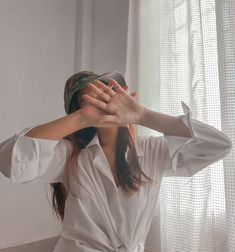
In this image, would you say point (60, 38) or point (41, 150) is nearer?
point (41, 150)

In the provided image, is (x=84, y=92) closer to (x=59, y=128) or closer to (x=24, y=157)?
(x=59, y=128)

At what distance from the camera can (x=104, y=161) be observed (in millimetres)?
707

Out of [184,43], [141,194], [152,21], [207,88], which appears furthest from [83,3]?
[141,194]

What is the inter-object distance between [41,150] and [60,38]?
86cm

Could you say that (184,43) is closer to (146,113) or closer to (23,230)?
(146,113)

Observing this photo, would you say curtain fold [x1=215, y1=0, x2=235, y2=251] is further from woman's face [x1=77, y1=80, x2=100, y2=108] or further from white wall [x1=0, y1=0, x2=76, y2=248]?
white wall [x1=0, y1=0, x2=76, y2=248]

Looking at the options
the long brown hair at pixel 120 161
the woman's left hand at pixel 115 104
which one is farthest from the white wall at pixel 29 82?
the woman's left hand at pixel 115 104

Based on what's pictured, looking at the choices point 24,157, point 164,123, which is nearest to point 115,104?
point 164,123

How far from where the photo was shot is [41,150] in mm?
611

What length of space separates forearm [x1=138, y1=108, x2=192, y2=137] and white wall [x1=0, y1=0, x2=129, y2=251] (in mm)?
577

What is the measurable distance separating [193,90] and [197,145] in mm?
276

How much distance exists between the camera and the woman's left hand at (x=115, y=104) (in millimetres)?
638

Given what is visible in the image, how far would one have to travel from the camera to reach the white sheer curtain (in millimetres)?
773

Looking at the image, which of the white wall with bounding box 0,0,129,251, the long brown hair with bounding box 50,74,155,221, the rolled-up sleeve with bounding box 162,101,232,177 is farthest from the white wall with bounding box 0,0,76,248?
the rolled-up sleeve with bounding box 162,101,232,177
